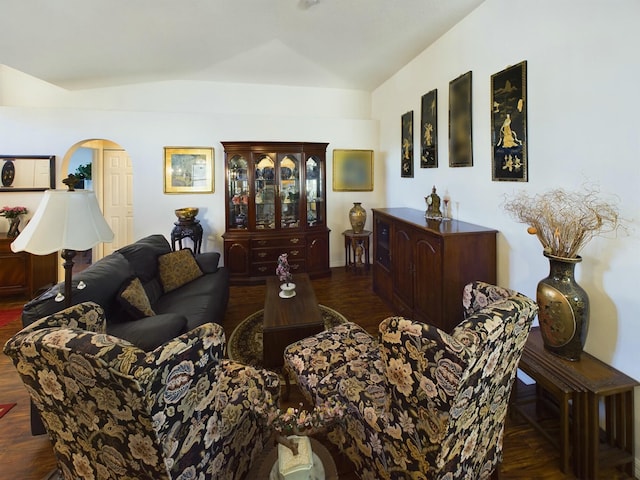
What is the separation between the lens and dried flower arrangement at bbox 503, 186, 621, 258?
5.73 feet

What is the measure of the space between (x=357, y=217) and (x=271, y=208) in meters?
1.35

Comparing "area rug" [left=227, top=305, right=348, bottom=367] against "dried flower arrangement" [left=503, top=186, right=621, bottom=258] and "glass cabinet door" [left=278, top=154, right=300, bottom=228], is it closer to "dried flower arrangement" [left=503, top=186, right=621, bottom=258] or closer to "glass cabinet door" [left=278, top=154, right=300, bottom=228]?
"glass cabinet door" [left=278, top=154, right=300, bottom=228]

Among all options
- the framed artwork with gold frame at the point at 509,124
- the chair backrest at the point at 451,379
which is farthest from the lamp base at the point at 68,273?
the framed artwork with gold frame at the point at 509,124

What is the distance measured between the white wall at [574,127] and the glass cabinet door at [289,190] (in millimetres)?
2483

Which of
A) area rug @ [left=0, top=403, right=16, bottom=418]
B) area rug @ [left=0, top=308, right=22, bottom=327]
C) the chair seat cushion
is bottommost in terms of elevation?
area rug @ [left=0, top=403, right=16, bottom=418]

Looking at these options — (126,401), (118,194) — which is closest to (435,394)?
(126,401)

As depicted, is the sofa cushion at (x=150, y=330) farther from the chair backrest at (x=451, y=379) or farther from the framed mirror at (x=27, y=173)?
the framed mirror at (x=27, y=173)

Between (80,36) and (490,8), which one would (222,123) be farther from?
(490,8)

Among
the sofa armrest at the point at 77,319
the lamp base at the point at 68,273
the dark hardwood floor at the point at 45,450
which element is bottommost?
the dark hardwood floor at the point at 45,450

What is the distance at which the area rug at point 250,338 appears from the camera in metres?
2.69

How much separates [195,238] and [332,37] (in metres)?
3.17

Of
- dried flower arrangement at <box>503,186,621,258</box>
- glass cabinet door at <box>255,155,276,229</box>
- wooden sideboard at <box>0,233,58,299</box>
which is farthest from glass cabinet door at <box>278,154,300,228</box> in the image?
dried flower arrangement at <box>503,186,621,258</box>

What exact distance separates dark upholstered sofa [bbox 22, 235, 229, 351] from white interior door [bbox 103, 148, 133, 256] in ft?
9.47

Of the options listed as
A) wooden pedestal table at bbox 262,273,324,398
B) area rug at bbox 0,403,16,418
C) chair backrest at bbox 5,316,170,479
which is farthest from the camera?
wooden pedestal table at bbox 262,273,324,398
